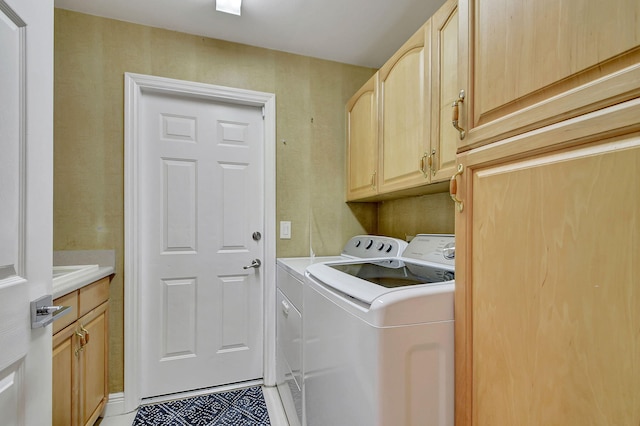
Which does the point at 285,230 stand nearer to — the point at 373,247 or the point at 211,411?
the point at 373,247

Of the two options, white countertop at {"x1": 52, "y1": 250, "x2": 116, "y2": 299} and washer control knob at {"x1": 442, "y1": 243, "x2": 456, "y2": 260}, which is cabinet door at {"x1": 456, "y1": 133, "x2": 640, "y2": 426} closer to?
washer control knob at {"x1": 442, "y1": 243, "x2": 456, "y2": 260}

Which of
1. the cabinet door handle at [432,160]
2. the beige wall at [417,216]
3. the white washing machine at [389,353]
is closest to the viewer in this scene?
the white washing machine at [389,353]

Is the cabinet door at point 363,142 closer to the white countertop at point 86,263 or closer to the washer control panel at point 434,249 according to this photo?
the washer control panel at point 434,249

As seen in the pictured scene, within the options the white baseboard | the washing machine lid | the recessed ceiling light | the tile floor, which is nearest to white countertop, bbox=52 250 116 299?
the white baseboard

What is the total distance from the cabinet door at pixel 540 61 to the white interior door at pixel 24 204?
113cm

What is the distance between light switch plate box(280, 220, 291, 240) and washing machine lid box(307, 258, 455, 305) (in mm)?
761

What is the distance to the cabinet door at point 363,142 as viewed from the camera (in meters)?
1.82

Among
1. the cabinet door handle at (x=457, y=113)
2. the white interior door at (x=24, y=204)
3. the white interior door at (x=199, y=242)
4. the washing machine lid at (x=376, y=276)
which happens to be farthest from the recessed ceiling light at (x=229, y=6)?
the washing machine lid at (x=376, y=276)

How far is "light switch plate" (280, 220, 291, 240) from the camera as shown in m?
2.11

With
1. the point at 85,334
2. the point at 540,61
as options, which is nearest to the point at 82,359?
the point at 85,334

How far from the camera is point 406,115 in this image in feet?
4.91

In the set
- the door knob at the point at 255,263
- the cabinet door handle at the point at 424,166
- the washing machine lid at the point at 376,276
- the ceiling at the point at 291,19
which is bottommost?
the door knob at the point at 255,263

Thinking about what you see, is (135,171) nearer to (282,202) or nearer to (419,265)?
(282,202)

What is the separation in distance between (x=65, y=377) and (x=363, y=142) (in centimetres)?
196
